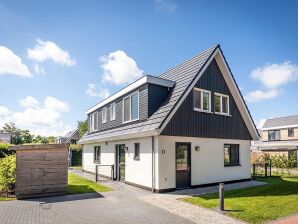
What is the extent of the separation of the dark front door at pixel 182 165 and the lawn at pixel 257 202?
2178mm

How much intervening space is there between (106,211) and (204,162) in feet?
26.5

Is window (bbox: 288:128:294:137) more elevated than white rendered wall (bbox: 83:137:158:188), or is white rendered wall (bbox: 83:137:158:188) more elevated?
window (bbox: 288:128:294:137)

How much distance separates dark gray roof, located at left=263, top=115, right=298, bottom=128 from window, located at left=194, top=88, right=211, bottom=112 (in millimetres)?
33469

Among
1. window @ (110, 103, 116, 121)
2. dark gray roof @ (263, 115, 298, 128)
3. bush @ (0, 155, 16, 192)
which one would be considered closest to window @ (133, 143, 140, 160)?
window @ (110, 103, 116, 121)

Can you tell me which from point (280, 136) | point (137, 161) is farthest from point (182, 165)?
point (280, 136)

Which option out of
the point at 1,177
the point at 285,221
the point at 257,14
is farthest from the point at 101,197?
the point at 257,14

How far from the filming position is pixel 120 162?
61.9ft

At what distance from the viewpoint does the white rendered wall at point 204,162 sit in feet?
47.9

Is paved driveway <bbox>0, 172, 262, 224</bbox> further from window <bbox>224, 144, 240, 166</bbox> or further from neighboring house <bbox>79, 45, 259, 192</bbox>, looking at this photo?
window <bbox>224, 144, 240, 166</bbox>

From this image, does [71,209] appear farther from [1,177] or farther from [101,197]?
[1,177]

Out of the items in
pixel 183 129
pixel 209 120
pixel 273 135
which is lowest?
pixel 273 135

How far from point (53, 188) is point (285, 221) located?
10.2 meters

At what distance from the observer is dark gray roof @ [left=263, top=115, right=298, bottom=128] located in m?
45.6

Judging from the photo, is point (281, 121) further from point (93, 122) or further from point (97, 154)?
point (97, 154)
